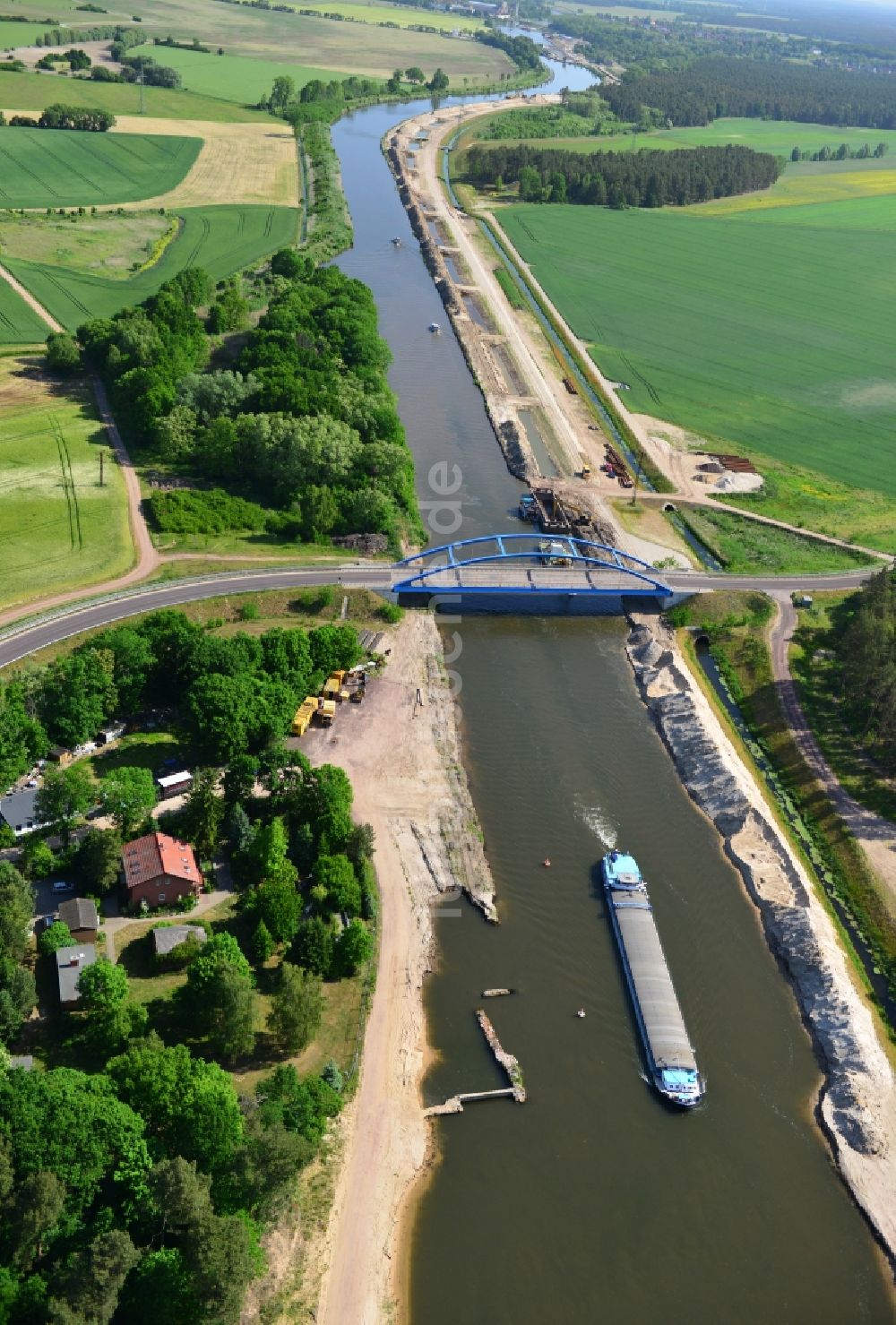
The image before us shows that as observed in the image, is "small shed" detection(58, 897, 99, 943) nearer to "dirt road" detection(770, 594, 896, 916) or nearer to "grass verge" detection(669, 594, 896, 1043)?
"grass verge" detection(669, 594, 896, 1043)

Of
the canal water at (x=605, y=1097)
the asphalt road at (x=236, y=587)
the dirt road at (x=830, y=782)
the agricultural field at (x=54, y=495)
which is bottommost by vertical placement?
the canal water at (x=605, y=1097)

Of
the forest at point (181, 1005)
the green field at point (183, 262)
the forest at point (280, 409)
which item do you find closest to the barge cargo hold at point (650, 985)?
the forest at point (181, 1005)

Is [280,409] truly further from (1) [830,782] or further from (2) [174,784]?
(1) [830,782]

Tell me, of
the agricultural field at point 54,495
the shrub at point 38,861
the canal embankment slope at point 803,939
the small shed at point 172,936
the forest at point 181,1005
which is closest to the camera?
the forest at point 181,1005

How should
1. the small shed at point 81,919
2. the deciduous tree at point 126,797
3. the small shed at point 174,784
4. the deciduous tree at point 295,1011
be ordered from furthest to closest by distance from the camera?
1. the small shed at point 174,784
2. the deciduous tree at point 126,797
3. the small shed at point 81,919
4. the deciduous tree at point 295,1011

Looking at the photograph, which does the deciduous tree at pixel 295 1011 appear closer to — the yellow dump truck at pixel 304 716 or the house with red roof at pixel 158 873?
the house with red roof at pixel 158 873

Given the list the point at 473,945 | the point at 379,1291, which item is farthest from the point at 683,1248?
the point at 473,945
